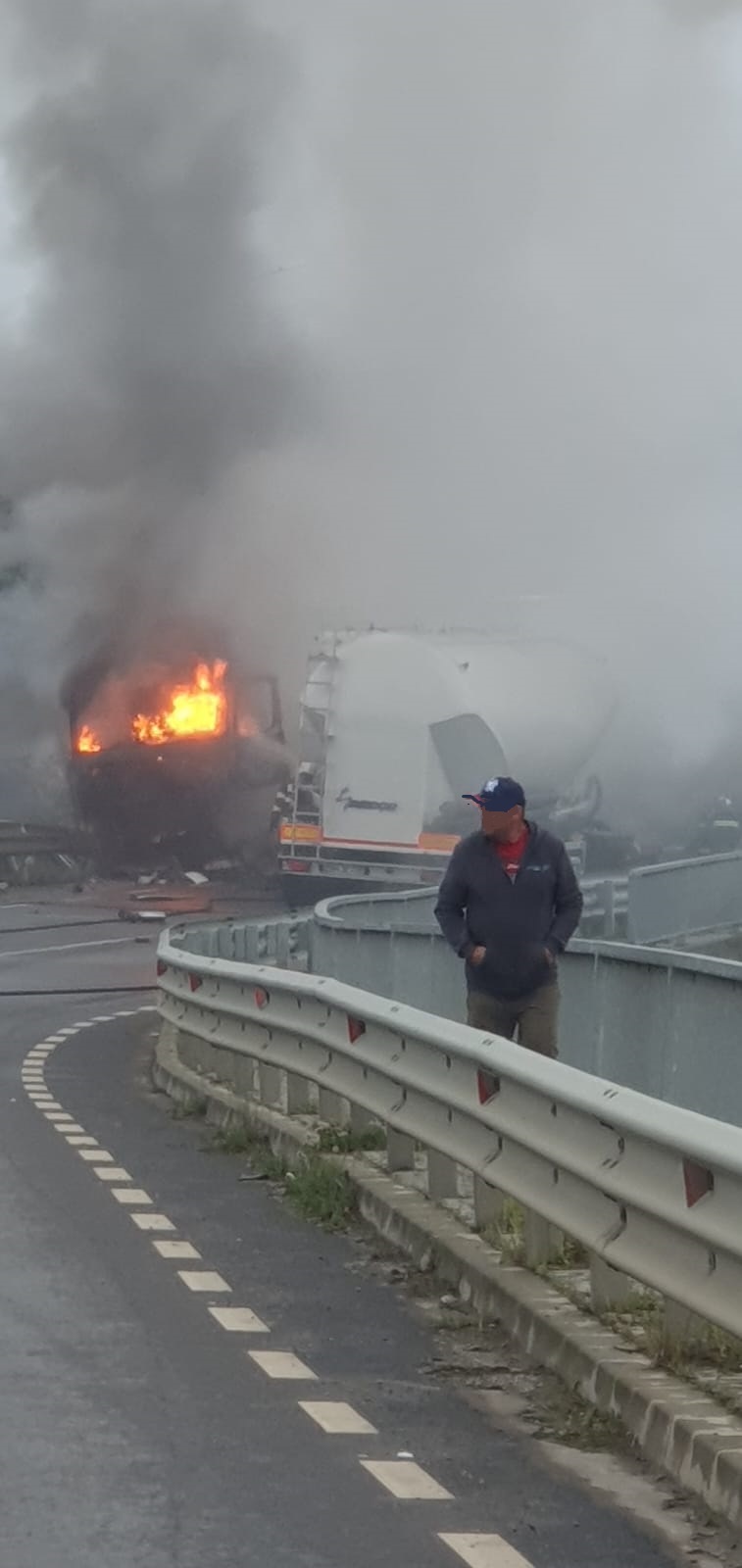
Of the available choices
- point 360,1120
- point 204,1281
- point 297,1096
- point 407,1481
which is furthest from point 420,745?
point 407,1481

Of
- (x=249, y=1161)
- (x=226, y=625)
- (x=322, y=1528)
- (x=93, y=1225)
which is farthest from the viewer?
(x=226, y=625)

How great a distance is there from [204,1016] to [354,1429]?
32.0 ft

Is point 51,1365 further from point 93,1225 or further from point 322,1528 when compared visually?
point 93,1225

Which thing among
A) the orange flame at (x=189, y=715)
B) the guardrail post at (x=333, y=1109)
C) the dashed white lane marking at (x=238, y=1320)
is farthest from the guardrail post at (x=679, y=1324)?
the orange flame at (x=189, y=715)

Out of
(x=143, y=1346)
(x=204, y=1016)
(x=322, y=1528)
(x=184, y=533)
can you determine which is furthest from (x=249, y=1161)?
(x=184, y=533)

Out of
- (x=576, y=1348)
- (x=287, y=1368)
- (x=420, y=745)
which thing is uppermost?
(x=420, y=745)

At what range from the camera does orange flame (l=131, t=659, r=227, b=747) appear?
39344mm

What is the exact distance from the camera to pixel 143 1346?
7980 mm

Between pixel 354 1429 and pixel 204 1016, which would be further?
pixel 204 1016

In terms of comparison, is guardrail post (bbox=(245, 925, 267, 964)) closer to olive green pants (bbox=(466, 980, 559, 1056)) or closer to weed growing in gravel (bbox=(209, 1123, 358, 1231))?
weed growing in gravel (bbox=(209, 1123, 358, 1231))

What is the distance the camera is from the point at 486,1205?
9.40 m

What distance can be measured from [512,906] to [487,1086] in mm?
2075

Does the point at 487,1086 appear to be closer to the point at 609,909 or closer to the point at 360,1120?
the point at 360,1120

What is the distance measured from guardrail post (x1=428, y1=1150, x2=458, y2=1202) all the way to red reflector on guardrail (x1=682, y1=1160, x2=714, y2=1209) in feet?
12.1
